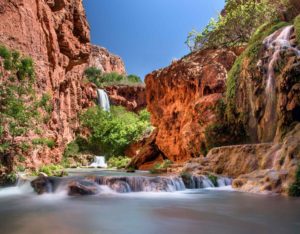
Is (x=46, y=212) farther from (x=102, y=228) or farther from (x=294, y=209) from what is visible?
(x=294, y=209)

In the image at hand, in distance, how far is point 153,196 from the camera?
10320 millimetres

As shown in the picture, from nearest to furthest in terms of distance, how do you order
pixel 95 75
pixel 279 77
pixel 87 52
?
pixel 279 77 → pixel 87 52 → pixel 95 75

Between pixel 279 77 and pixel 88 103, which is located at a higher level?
pixel 88 103

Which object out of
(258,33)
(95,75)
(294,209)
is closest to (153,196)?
(294,209)

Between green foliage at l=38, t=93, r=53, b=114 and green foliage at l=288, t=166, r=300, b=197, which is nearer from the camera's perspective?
green foliage at l=288, t=166, r=300, b=197

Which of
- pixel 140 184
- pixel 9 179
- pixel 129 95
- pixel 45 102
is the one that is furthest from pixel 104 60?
pixel 140 184

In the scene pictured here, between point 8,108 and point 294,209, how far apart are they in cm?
1106

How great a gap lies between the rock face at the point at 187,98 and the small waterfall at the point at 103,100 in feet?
64.5

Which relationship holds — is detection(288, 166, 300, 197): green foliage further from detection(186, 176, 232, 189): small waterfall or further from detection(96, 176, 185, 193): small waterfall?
detection(96, 176, 185, 193): small waterfall

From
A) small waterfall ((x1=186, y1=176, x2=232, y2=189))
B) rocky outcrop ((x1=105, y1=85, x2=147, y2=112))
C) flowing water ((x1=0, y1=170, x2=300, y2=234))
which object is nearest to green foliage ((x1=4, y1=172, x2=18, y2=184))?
flowing water ((x1=0, y1=170, x2=300, y2=234))

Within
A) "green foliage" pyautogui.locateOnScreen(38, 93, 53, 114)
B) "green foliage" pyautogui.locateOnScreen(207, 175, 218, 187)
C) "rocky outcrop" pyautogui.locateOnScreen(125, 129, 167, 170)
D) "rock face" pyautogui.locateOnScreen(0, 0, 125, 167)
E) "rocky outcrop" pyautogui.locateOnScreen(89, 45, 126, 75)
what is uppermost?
"rocky outcrop" pyautogui.locateOnScreen(89, 45, 126, 75)

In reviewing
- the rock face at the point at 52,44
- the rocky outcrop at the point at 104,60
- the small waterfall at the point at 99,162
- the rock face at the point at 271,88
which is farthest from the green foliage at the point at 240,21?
the rocky outcrop at the point at 104,60

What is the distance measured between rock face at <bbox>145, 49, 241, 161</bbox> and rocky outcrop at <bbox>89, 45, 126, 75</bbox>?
5556 cm

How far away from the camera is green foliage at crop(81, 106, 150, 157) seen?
36350mm
